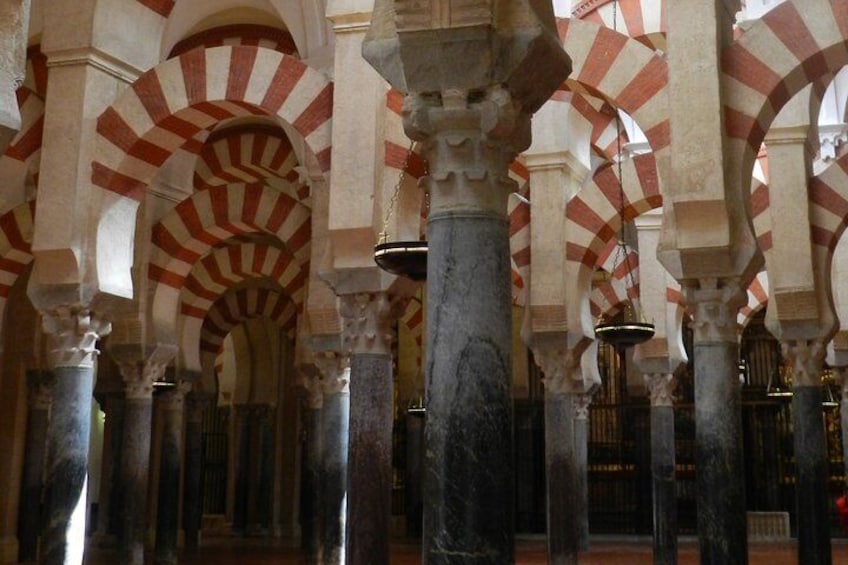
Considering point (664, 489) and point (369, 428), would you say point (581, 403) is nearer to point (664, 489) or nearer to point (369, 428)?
point (664, 489)

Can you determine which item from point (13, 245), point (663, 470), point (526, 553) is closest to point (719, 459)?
point (663, 470)

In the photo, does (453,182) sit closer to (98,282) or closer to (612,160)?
(98,282)

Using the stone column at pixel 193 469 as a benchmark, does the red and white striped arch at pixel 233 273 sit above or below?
above

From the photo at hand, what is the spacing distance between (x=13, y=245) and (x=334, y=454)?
3930 mm

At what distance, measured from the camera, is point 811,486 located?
8250mm

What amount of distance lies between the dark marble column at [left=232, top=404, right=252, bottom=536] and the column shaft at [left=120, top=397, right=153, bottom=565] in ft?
21.2

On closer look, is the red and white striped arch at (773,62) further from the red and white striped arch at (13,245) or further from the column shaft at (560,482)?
the red and white striped arch at (13,245)

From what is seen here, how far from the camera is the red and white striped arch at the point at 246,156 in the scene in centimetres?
1123

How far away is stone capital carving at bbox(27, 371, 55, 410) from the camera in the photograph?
11.6 m

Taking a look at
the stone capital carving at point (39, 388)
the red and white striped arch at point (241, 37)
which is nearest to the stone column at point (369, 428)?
the red and white striped arch at point (241, 37)

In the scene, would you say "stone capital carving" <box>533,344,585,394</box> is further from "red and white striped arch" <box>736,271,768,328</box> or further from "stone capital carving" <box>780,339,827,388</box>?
"red and white striped arch" <box>736,271,768,328</box>

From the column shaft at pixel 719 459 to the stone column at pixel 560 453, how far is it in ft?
9.04

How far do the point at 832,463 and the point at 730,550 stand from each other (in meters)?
11.5

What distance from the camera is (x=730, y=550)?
5.77 meters
